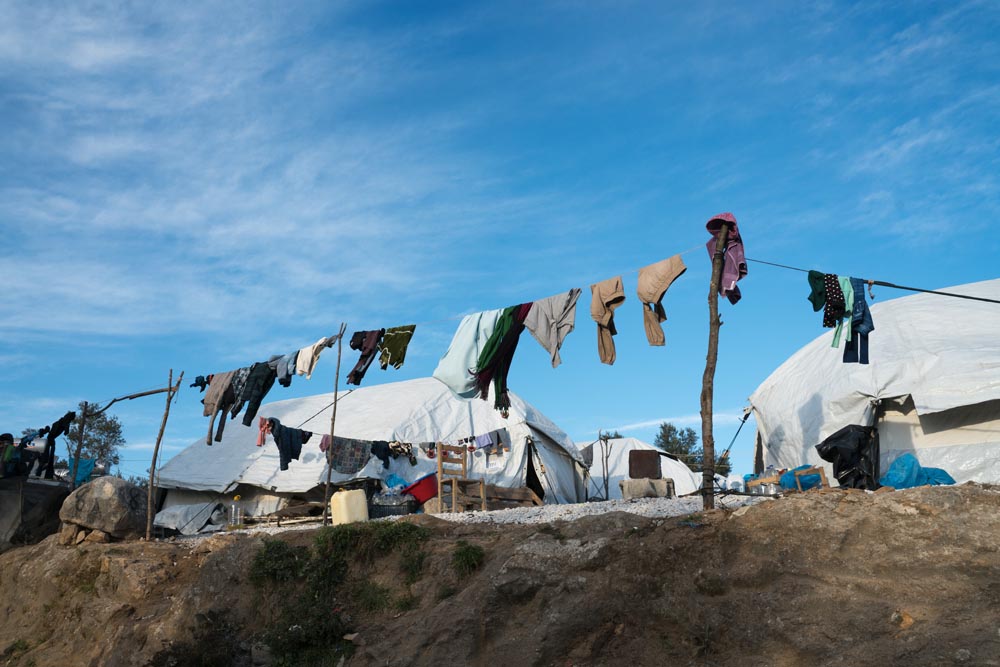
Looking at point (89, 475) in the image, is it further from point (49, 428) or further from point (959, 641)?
point (959, 641)

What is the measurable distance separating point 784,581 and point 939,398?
813 cm

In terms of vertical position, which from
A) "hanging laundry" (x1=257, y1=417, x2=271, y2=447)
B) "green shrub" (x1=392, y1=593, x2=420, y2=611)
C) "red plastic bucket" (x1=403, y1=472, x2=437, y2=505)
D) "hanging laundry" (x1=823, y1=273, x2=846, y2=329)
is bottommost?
"green shrub" (x1=392, y1=593, x2=420, y2=611)

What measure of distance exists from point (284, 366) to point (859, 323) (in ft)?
32.1

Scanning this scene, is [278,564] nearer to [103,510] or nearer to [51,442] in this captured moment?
[103,510]

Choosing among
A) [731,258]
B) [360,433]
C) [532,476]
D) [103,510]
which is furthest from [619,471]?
[731,258]

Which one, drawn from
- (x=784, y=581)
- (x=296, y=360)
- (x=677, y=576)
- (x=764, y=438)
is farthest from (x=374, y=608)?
(x=764, y=438)

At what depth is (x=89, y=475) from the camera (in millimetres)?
18969

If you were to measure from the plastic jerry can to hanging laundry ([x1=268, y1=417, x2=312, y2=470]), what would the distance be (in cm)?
659

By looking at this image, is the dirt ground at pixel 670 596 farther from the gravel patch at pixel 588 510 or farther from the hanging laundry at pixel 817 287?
the hanging laundry at pixel 817 287

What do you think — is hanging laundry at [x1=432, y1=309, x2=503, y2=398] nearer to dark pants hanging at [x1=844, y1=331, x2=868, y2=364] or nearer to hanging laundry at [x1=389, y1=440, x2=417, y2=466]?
dark pants hanging at [x1=844, y1=331, x2=868, y2=364]

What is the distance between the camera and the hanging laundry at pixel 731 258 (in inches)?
382

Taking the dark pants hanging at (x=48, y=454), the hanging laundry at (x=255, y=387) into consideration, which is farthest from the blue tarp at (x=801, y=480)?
the dark pants hanging at (x=48, y=454)

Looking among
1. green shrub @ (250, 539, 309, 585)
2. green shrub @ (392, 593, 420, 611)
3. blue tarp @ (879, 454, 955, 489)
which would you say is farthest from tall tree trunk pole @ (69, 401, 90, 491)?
blue tarp @ (879, 454, 955, 489)

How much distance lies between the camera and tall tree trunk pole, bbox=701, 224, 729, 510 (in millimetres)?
8984
